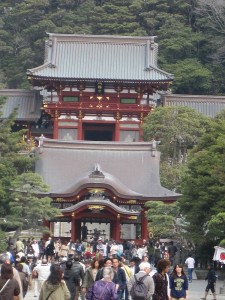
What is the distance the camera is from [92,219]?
49.8 metres

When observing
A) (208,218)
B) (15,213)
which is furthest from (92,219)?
(208,218)

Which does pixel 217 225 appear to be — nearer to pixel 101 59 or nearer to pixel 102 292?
pixel 102 292

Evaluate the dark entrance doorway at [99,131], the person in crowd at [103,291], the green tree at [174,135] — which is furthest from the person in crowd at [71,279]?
the dark entrance doorway at [99,131]

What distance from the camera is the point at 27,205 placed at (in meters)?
42.2

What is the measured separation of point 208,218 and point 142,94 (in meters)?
29.3

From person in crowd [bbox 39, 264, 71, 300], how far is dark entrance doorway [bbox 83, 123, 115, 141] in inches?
1926

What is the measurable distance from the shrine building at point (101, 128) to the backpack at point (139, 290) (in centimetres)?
3178

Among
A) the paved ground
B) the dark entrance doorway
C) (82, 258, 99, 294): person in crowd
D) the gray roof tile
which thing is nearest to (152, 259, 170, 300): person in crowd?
(82, 258, 99, 294): person in crowd

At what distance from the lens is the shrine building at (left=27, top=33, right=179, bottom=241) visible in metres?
49.9

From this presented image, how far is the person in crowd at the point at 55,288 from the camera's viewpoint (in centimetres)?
1592

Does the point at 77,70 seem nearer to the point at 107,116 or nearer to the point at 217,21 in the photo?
the point at 107,116

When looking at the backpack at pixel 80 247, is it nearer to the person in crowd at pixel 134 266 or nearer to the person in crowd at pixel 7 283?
the person in crowd at pixel 134 266

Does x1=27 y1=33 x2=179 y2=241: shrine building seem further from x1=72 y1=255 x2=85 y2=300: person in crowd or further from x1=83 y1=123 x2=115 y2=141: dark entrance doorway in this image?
x1=72 y1=255 x2=85 y2=300: person in crowd

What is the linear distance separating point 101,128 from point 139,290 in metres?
48.4
